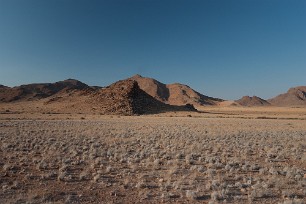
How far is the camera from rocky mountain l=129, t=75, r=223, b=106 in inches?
6286

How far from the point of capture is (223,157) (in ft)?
51.0

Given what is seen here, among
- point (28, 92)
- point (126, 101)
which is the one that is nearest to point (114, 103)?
point (126, 101)

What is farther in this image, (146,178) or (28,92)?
(28,92)

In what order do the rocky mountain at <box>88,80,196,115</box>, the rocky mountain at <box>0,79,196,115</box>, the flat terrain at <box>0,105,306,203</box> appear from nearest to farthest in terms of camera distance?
1. the flat terrain at <box>0,105,306,203</box>
2. the rocky mountain at <box>88,80,196,115</box>
3. the rocky mountain at <box>0,79,196,115</box>

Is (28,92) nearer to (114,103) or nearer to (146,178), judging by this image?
(114,103)

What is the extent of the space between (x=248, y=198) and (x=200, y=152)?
8415mm

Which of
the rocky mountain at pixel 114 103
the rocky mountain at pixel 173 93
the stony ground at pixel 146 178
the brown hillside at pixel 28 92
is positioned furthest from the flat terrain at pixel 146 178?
the rocky mountain at pixel 173 93

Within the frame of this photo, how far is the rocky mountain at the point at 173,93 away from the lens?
159675 millimetres

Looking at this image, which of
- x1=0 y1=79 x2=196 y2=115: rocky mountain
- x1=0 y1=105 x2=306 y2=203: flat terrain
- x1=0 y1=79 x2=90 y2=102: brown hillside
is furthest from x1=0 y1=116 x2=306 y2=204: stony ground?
x1=0 y1=79 x2=90 y2=102: brown hillside

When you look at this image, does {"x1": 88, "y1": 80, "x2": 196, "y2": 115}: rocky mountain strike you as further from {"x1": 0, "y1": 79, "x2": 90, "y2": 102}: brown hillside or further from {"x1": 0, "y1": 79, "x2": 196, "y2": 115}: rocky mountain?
{"x1": 0, "y1": 79, "x2": 90, "y2": 102}: brown hillside

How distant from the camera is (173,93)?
172000 millimetres

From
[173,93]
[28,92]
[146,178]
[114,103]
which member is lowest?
[146,178]

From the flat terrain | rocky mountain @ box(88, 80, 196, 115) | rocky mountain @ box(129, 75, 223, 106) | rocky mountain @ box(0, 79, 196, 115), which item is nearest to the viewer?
the flat terrain

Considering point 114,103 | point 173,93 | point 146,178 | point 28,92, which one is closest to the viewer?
point 146,178
